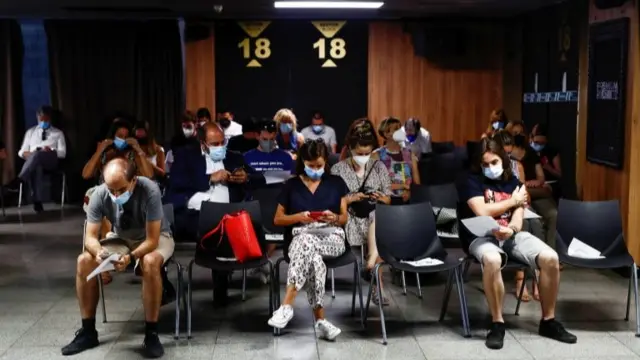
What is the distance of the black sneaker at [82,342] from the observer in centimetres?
498

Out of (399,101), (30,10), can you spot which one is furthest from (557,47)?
(30,10)

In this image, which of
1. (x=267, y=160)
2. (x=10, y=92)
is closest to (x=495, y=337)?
(x=267, y=160)

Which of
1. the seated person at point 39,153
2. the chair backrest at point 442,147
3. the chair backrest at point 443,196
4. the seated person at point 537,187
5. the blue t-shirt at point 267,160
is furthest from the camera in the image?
the chair backrest at point 442,147

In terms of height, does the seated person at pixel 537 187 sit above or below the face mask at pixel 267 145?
below

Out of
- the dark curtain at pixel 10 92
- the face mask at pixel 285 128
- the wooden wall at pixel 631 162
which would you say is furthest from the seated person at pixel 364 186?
the dark curtain at pixel 10 92

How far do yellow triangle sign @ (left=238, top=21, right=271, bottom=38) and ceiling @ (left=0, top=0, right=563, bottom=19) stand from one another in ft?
1.35

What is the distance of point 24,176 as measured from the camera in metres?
10.8

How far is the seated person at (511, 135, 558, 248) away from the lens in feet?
22.5

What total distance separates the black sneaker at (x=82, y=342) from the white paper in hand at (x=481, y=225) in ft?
8.22

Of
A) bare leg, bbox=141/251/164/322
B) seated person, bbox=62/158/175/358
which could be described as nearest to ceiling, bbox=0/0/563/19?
seated person, bbox=62/158/175/358

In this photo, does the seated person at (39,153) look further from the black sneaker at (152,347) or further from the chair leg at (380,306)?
the chair leg at (380,306)

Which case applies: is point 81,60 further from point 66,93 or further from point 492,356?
point 492,356

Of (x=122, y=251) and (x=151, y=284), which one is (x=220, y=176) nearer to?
(x=122, y=251)

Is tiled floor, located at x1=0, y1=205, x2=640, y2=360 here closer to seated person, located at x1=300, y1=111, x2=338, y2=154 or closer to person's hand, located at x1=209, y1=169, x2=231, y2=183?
person's hand, located at x1=209, y1=169, x2=231, y2=183
